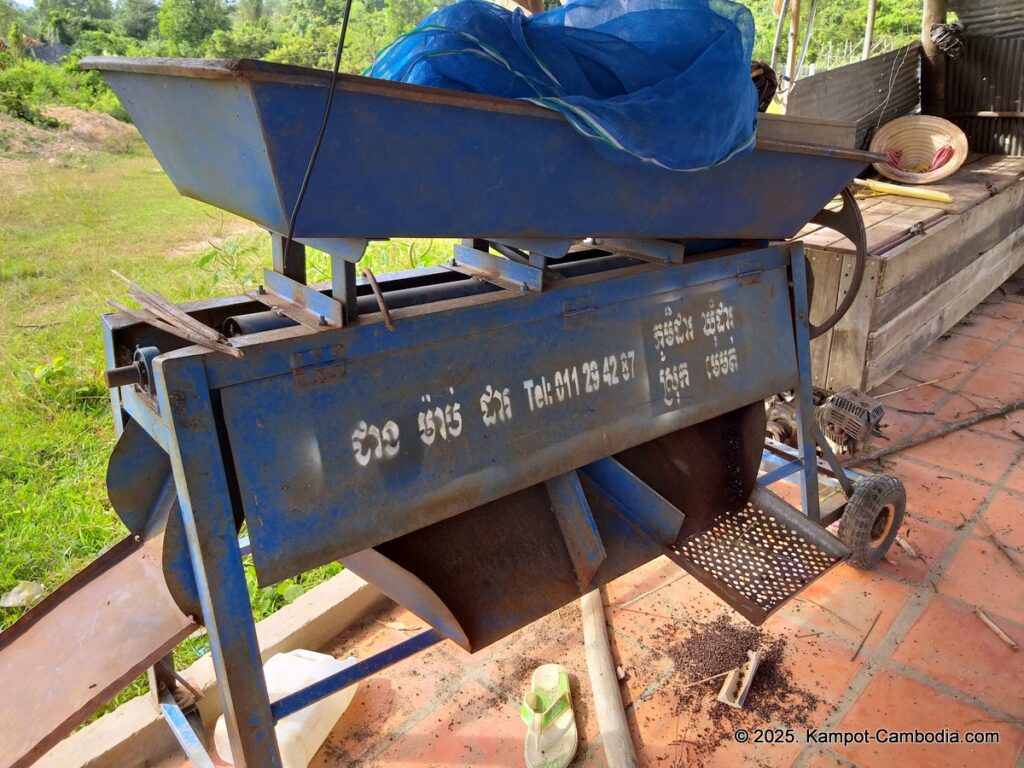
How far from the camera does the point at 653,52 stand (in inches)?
78.8

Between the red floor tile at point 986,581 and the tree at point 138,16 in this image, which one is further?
the tree at point 138,16

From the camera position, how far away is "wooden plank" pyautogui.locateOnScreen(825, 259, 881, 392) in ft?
14.5

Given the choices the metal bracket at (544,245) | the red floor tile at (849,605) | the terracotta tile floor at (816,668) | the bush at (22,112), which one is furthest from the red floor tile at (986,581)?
the bush at (22,112)

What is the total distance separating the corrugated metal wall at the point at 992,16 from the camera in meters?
7.52

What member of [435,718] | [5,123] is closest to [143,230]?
[5,123]

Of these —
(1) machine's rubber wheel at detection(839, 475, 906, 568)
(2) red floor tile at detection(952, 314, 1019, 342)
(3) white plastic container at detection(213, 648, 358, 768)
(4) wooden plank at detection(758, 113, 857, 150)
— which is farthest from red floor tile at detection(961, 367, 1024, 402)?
(3) white plastic container at detection(213, 648, 358, 768)

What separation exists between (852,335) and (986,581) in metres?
1.77

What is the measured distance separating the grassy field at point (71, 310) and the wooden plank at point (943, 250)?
11.0 ft

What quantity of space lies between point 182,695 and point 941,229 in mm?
5380

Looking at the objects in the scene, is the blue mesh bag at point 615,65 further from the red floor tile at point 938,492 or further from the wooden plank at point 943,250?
the wooden plank at point 943,250

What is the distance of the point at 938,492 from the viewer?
157 inches

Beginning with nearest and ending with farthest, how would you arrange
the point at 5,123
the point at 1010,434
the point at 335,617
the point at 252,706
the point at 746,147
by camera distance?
the point at 252,706
the point at 746,147
the point at 335,617
the point at 1010,434
the point at 5,123

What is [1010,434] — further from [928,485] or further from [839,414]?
[839,414]

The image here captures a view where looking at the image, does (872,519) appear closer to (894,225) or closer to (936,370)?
(894,225)
